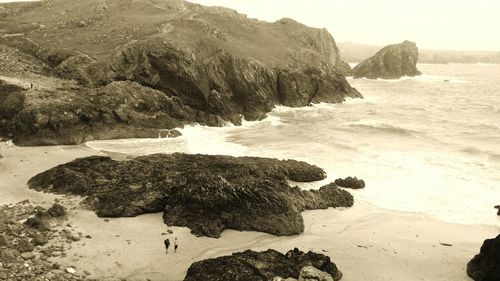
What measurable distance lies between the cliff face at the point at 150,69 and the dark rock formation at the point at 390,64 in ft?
125

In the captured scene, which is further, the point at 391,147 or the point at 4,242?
the point at 391,147

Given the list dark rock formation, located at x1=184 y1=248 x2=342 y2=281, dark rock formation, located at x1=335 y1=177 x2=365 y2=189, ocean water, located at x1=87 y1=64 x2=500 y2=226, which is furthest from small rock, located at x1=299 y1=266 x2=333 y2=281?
dark rock formation, located at x1=335 y1=177 x2=365 y2=189

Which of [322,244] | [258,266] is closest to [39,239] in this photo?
[258,266]

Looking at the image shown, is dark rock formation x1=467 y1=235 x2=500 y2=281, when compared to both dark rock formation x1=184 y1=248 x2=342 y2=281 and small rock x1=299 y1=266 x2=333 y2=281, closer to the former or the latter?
dark rock formation x1=184 y1=248 x2=342 y2=281

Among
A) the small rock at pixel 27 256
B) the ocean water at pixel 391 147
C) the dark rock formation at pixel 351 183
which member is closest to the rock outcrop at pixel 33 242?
the small rock at pixel 27 256

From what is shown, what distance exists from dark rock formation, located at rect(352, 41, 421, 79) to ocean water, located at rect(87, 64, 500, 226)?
44.5 meters

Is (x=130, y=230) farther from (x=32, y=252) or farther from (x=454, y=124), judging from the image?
(x=454, y=124)

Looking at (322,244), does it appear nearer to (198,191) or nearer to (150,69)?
(198,191)

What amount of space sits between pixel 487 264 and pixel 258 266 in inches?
310

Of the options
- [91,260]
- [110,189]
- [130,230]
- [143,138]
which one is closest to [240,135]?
[143,138]

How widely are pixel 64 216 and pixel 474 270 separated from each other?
15807 millimetres

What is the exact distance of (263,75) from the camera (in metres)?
50.5

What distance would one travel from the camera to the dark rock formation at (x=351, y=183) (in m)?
24.6

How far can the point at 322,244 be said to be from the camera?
1742cm
